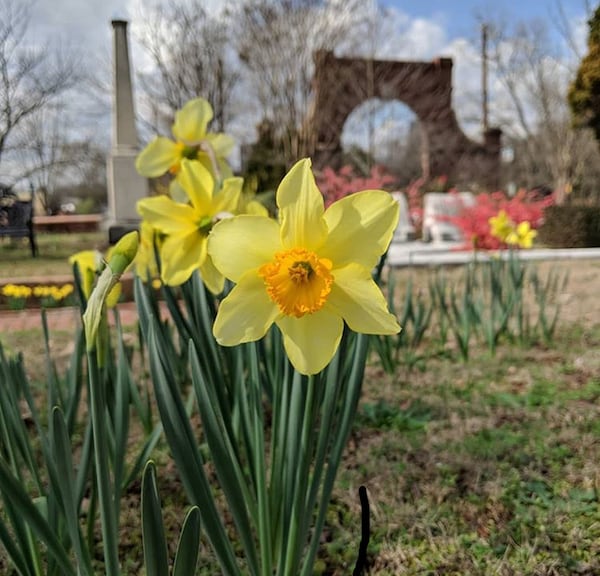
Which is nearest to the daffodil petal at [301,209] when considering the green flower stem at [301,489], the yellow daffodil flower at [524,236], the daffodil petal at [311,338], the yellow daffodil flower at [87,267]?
the daffodil petal at [311,338]

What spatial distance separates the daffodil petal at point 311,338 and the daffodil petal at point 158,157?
0.90m

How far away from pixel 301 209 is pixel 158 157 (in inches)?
36.1

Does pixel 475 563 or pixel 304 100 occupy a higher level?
pixel 304 100

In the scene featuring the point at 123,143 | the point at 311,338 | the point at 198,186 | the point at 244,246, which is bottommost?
the point at 311,338

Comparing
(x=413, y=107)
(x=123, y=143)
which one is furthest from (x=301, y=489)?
(x=413, y=107)

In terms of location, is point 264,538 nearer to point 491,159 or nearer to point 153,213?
point 153,213

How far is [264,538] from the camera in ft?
2.97

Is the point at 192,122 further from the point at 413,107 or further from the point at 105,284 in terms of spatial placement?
the point at 413,107

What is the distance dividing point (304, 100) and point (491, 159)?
9.60m

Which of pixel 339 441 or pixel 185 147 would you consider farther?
pixel 185 147

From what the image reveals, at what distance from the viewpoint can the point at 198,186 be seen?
47.7 inches

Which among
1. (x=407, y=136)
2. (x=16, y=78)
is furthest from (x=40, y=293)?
(x=407, y=136)

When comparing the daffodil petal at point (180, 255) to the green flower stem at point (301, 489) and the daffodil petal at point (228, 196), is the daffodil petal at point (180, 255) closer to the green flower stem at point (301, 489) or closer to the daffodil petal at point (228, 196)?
the daffodil petal at point (228, 196)

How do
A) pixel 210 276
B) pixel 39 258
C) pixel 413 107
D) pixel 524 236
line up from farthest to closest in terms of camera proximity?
1. pixel 413 107
2. pixel 39 258
3. pixel 524 236
4. pixel 210 276
